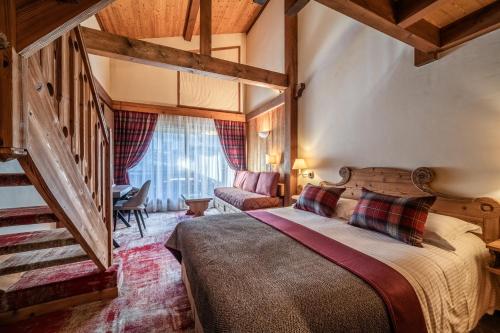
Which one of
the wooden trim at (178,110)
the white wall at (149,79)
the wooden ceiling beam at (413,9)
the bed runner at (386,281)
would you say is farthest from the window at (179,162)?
the wooden ceiling beam at (413,9)

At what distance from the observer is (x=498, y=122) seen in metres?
1.62

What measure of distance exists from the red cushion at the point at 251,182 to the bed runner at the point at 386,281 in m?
2.91

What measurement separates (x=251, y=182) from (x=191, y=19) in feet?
11.5

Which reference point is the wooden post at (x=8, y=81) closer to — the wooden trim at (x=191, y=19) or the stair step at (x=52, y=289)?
the stair step at (x=52, y=289)

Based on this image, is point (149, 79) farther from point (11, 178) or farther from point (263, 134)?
point (11, 178)

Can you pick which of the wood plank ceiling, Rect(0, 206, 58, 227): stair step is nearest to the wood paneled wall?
the wood plank ceiling

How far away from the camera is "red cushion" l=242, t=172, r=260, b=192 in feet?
14.6

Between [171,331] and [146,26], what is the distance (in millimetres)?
5055

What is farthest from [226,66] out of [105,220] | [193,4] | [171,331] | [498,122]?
[171,331]

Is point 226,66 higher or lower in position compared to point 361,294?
higher

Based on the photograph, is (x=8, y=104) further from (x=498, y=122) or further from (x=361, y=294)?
(x=498, y=122)

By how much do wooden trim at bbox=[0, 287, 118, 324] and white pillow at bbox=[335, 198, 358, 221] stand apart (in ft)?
7.43

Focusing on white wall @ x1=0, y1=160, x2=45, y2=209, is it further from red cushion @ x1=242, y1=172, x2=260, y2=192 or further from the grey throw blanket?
red cushion @ x1=242, y1=172, x2=260, y2=192

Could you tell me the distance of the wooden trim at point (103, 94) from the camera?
3.53 meters
